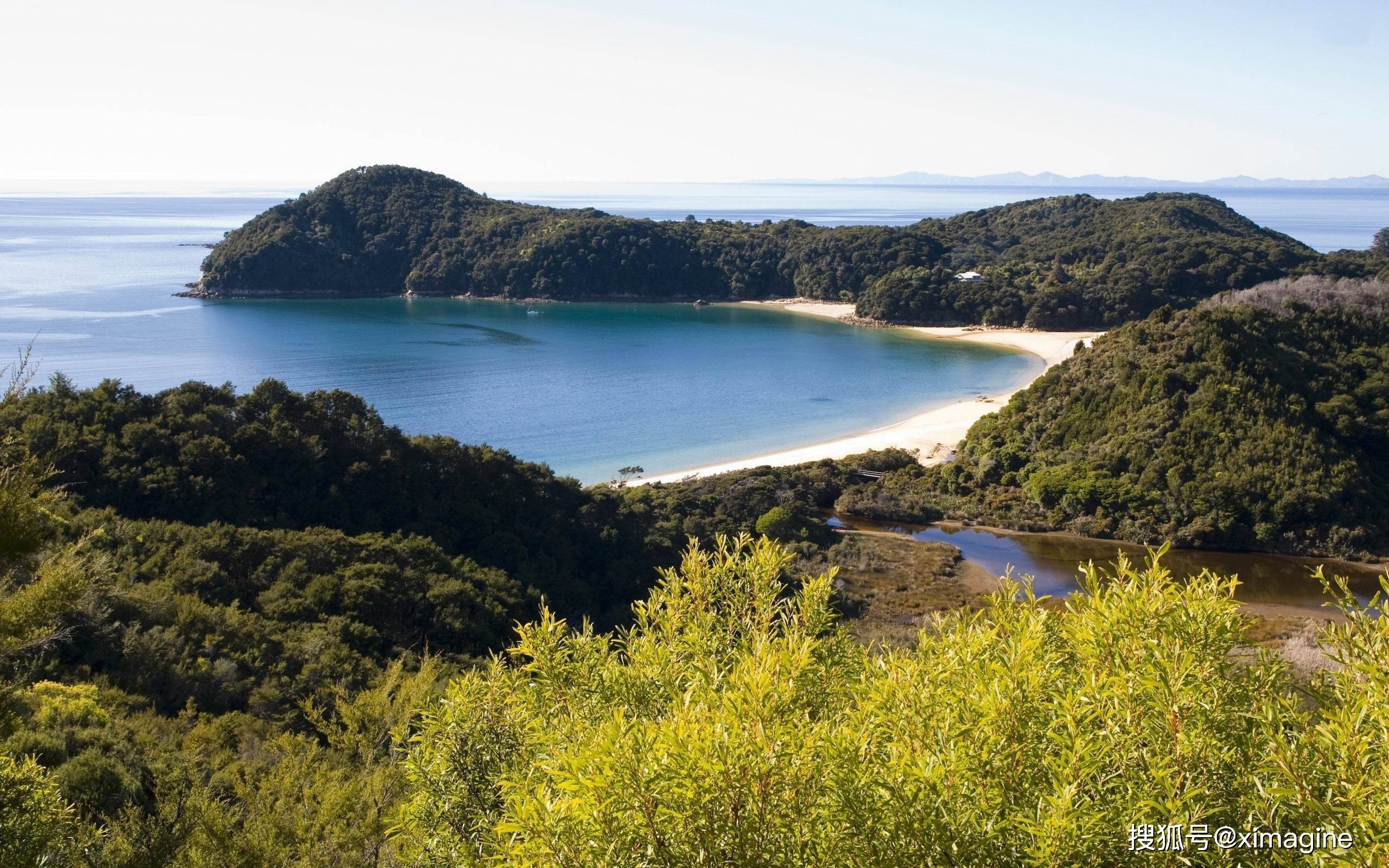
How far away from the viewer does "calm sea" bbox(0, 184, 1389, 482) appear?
137 feet

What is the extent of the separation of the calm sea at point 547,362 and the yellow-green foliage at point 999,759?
31212 mm

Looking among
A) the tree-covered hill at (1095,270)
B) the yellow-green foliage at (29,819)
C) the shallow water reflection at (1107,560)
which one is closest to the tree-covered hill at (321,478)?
the shallow water reflection at (1107,560)

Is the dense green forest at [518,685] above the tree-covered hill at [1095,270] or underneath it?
underneath

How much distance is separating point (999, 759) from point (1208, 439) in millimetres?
27844

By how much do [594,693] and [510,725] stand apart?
614 mm

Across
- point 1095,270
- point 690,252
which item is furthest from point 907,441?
point 690,252

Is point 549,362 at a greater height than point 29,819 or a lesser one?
lesser

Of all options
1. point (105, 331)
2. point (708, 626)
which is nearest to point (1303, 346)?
point (708, 626)

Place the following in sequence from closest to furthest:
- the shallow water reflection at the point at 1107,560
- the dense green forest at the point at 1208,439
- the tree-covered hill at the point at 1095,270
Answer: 1. the shallow water reflection at the point at 1107,560
2. the dense green forest at the point at 1208,439
3. the tree-covered hill at the point at 1095,270

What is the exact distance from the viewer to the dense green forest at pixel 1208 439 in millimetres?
24922

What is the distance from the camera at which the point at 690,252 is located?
290 feet

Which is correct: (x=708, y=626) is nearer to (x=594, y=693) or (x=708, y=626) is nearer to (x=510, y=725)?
(x=594, y=693)

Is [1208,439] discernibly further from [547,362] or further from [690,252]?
[690,252]

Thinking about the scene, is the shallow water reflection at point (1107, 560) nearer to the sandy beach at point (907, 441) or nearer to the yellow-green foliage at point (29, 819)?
the sandy beach at point (907, 441)
